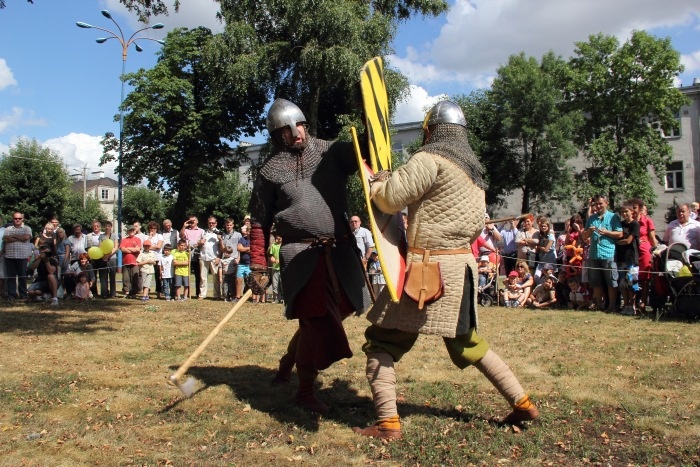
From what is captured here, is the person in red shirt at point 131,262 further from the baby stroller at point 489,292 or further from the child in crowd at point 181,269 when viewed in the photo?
the baby stroller at point 489,292

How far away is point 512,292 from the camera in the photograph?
10.7m

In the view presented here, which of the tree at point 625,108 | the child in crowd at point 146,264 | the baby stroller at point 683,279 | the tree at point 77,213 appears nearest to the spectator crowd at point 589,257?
the baby stroller at point 683,279

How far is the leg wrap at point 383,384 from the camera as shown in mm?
3555

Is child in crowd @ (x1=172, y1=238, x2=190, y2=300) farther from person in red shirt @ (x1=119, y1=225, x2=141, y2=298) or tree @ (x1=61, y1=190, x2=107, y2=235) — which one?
tree @ (x1=61, y1=190, x2=107, y2=235)

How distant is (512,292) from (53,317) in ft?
23.3

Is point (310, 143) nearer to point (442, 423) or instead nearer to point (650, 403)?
point (442, 423)

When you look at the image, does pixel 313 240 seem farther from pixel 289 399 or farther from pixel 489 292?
pixel 489 292

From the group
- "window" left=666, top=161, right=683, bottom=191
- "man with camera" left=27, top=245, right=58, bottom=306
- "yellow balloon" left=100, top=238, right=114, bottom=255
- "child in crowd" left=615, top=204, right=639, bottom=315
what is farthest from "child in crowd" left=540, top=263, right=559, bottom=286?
"window" left=666, top=161, right=683, bottom=191

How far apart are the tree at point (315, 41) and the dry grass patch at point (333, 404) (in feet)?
46.9

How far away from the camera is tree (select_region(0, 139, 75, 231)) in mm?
39062

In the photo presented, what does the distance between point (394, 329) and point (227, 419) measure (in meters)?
1.21

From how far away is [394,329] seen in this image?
3.64m

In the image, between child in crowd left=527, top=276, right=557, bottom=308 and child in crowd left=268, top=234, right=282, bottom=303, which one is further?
child in crowd left=268, top=234, right=282, bottom=303

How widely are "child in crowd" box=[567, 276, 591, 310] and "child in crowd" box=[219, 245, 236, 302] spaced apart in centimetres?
604
